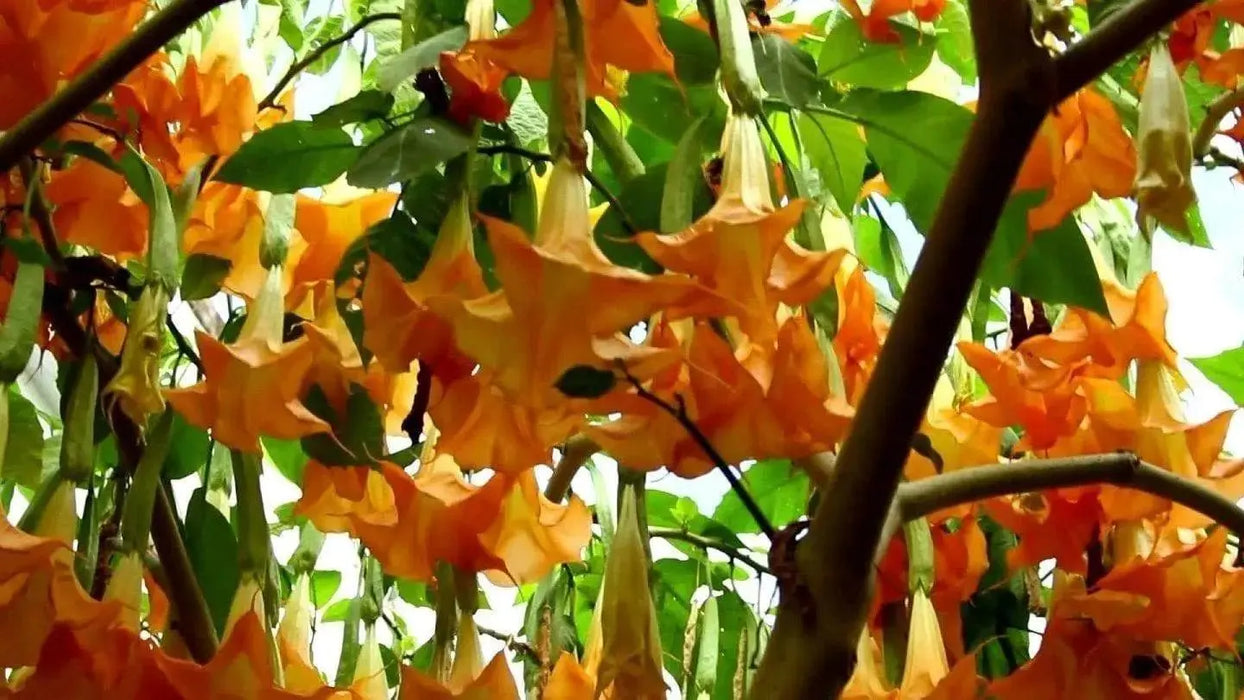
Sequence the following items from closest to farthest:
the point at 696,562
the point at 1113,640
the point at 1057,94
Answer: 1. the point at 1057,94
2. the point at 1113,640
3. the point at 696,562

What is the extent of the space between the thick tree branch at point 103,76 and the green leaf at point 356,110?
0.08 metres

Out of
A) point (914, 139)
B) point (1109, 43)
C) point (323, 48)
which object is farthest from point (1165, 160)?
point (323, 48)

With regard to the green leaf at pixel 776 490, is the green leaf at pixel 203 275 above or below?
below

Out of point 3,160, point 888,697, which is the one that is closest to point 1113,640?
point 888,697

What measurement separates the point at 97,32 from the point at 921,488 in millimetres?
380

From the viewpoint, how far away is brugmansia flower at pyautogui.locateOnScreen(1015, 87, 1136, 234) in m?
0.47

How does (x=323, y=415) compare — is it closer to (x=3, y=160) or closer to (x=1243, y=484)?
(x=3, y=160)

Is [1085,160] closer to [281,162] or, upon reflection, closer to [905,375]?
[905,375]

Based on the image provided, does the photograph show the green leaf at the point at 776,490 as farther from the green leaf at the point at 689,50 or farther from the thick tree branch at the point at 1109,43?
the thick tree branch at the point at 1109,43

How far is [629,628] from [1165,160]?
0.78 feet

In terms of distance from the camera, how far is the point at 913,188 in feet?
1.77

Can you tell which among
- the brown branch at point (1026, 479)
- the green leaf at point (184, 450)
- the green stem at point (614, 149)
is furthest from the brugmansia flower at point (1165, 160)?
the green leaf at point (184, 450)

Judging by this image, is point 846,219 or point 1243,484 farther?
point 846,219

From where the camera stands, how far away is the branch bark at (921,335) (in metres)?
0.37
